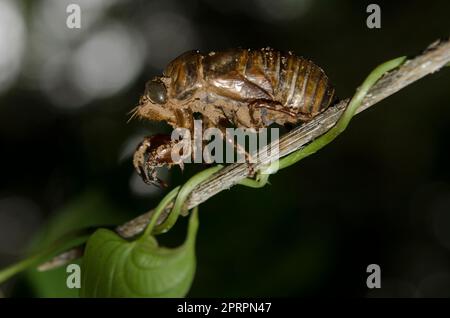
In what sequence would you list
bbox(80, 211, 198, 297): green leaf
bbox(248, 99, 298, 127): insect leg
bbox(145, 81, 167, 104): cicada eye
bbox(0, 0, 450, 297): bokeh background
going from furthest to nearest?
bbox(0, 0, 450, 297): bokeh background → bbox(145, 81, 167, 104): cicada eye → bbox(248, 99, 298, 127): insect leg → bbox(80, 211, 198, 297): green leaf

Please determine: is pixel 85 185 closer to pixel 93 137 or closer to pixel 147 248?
pixel 147 248

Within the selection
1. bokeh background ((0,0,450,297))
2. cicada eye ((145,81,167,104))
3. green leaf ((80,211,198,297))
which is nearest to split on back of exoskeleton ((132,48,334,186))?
cicada eye ((145,81,167,104))

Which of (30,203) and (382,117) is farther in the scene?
(30,203)

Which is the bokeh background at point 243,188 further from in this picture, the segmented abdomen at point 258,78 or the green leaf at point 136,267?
the segmented abdomen at point 258,78

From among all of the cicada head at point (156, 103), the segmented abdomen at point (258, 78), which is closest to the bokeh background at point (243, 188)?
the cicada head at point (156, 103)

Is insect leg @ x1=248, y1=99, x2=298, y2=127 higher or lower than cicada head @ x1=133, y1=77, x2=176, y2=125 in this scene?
lower

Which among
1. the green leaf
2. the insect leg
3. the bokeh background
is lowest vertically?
the green leaf

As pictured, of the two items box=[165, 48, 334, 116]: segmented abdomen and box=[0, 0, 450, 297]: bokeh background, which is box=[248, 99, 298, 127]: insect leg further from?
box=[0, 0, 450, 297]: bokeh background
